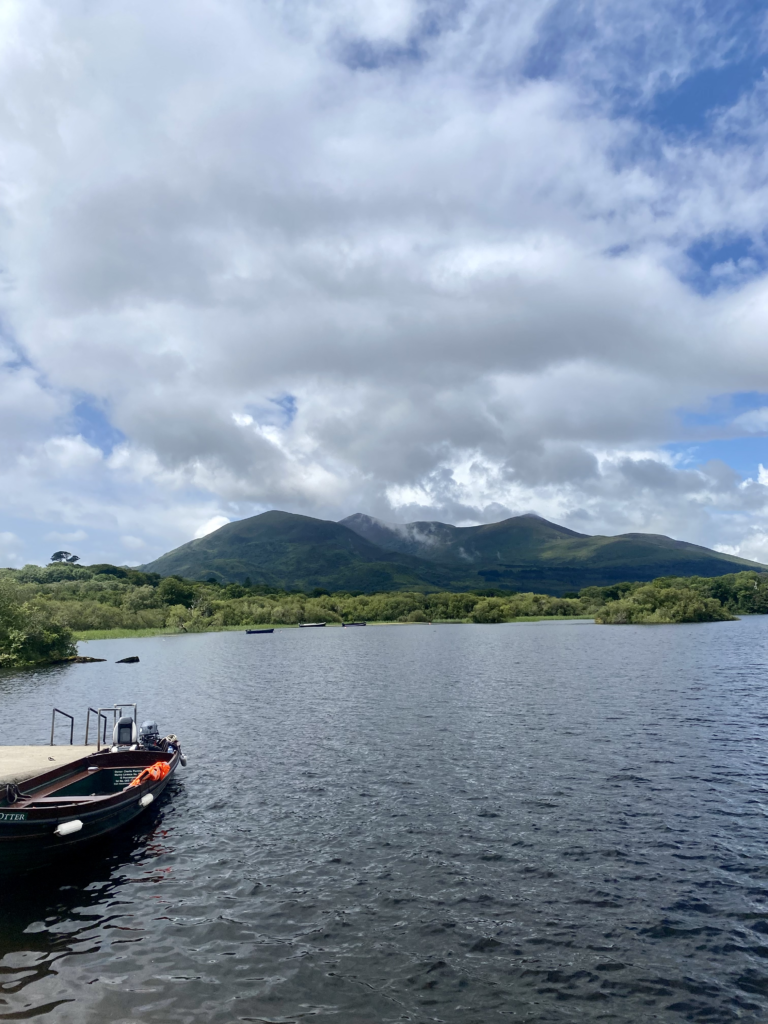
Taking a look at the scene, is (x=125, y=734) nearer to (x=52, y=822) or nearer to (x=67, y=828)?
(x=52, y=822)

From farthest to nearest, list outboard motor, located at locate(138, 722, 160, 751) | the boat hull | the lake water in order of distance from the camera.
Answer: outboard motor, located at locate(138, 722, 160, 751), the boat hull, the lake water

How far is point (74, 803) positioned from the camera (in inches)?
1147

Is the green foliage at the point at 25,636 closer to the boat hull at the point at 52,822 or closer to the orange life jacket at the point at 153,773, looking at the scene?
the orange life jacket at the point at 153,773

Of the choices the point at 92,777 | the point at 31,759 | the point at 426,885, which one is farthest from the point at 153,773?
the point at 426,885

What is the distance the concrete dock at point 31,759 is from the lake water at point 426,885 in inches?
293

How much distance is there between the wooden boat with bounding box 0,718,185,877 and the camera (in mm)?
25328

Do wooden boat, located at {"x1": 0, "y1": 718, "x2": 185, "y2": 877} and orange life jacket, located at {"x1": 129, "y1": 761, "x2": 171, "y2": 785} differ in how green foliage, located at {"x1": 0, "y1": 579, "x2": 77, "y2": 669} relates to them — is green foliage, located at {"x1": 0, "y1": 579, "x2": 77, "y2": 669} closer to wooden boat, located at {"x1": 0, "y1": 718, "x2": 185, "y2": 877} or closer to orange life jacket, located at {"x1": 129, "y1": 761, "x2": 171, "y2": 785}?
wooden boat, located at {"x1": 0, "y1": 718, "x2": 185, "y2": 877}

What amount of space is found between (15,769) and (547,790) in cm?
3052

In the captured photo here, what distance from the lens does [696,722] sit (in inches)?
2117

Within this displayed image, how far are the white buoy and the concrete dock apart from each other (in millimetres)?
8902

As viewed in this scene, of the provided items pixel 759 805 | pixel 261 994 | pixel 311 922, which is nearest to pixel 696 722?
pixel 759 805

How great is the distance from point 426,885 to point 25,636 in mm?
119503

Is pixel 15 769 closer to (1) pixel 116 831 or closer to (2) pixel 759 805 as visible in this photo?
(1) pixel 116 831

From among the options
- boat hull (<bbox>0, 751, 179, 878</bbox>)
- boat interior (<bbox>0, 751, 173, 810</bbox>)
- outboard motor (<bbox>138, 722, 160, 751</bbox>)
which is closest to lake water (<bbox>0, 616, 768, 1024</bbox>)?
boat hull (<bbox>0, 751, 179, 878</bbox>)
